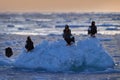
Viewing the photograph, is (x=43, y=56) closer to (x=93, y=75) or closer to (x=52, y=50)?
(x=52, y=50)

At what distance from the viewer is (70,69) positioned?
2120 cm

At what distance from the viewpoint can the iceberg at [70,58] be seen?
2103cm

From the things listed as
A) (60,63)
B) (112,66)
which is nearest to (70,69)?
(60,63)

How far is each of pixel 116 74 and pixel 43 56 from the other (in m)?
3.20

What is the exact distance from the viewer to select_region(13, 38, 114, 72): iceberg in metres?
21.0

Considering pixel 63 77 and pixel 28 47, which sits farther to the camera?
pixel 28 47

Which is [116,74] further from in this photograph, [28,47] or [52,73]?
[28,47]

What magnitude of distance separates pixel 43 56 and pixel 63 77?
2.05 m

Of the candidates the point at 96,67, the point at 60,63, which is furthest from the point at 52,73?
the point at 96,67

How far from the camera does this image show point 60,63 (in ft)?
68.9

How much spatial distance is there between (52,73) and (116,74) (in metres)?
2.60

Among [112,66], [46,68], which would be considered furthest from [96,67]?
[46,68]

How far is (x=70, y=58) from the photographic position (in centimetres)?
2092

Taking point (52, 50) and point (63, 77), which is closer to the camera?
point (63, 77)
